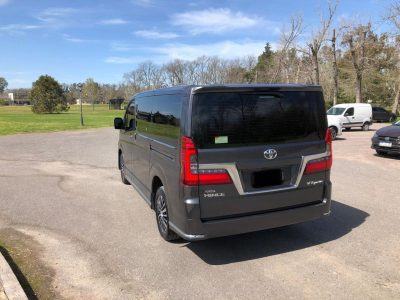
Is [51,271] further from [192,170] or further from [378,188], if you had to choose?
[378,188]

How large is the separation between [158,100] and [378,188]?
5386 millimetres

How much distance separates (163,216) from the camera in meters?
4.93

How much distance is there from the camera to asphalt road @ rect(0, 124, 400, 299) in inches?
145

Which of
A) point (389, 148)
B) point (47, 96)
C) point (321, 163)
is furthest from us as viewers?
point (47, 96)

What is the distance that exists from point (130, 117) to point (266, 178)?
3763mm

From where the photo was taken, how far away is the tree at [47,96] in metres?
60.5

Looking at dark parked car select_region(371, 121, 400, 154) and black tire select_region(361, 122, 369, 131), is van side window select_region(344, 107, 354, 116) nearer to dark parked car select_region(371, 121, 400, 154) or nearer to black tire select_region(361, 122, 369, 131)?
black tire select_region(361, 122, 369, 131)

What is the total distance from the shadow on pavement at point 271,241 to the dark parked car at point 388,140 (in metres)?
7.29

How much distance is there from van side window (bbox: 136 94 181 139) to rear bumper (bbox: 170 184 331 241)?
1021 mm

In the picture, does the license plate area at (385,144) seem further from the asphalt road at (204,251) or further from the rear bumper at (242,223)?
the rear bumper at (242,223)

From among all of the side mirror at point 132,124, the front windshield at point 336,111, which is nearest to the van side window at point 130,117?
the side mirror at point 132,124

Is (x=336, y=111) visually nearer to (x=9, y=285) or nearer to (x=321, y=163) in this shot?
(x=321, y=163)

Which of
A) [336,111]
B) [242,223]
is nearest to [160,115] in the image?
[242,223]

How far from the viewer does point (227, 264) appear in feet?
13.9
